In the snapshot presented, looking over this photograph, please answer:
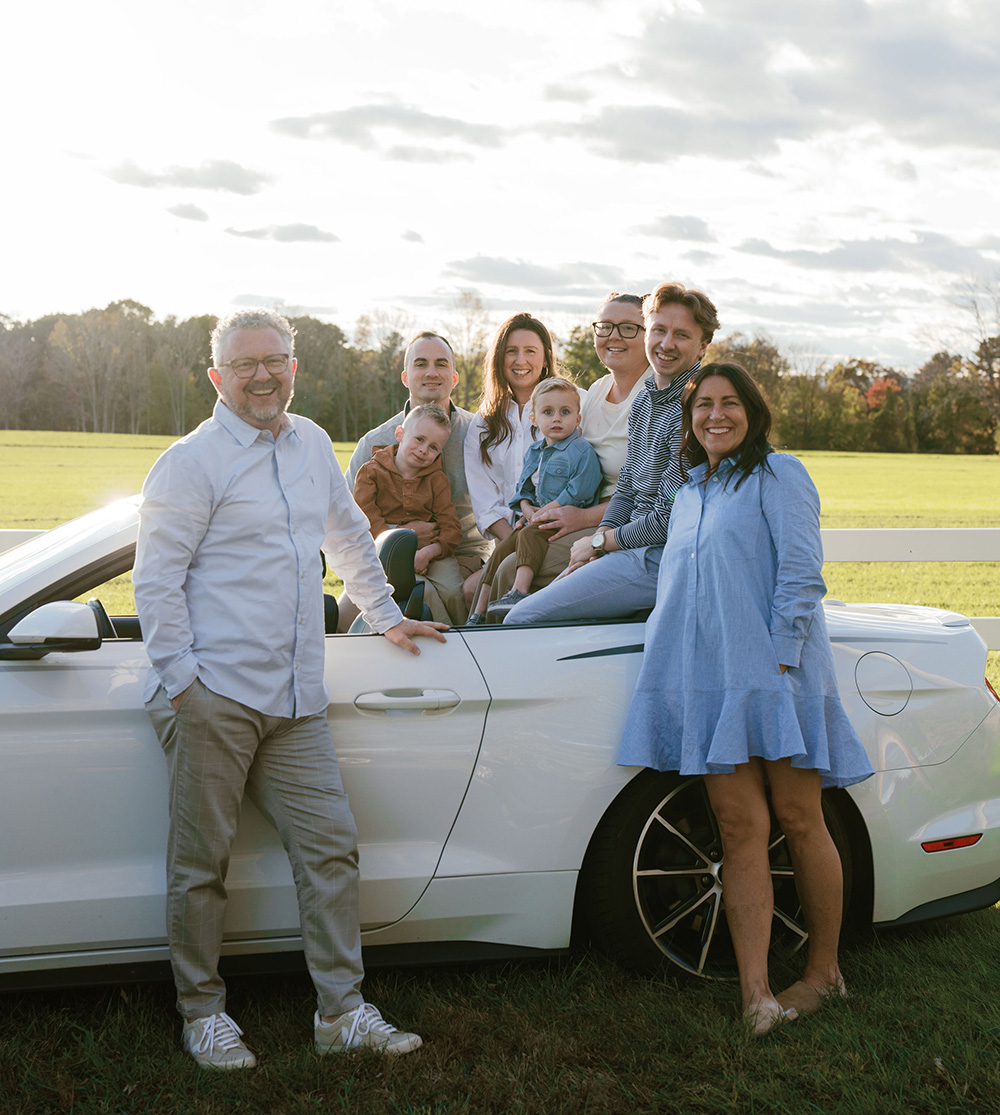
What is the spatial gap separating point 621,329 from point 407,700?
1821 millimetres

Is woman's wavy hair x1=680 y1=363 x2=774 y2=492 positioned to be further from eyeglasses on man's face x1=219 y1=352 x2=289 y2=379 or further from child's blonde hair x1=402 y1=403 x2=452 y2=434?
child's blonde hair x1=402 y1=403 x2=452 y2=434

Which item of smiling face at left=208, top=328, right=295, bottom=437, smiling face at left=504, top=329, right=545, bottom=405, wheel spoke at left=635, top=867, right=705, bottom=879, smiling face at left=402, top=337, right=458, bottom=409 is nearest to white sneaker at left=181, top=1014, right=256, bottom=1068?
wheel spoke at left=635, top=867, right=705, bottom=879

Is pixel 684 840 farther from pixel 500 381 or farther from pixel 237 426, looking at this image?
pixel 500 381

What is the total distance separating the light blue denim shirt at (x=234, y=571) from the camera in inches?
105

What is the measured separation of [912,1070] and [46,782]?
235 centimetres

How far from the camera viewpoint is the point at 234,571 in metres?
2.74

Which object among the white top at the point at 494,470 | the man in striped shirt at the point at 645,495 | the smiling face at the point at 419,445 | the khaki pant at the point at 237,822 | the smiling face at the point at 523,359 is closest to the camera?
the khaki pant at the point at 237,822

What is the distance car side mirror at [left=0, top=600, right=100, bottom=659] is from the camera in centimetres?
265

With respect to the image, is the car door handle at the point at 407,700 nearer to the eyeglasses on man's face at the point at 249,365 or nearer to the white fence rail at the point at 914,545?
the eyeglasses on man's face at the point at 249,365

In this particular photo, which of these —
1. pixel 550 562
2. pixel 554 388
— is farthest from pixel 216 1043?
pixel 554 388

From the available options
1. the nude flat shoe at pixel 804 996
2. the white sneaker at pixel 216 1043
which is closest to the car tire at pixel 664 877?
the nude flat shoe at pixel 804 996

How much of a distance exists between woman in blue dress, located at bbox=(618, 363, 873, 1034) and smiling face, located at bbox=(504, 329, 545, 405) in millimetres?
1754

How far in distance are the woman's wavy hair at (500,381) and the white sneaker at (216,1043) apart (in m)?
2.54

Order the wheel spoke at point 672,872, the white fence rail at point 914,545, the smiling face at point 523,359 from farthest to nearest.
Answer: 1. the white fence rail at point 914,545
2. the smiling face at point 523,359
3. the wheel spoke at point 672,872
